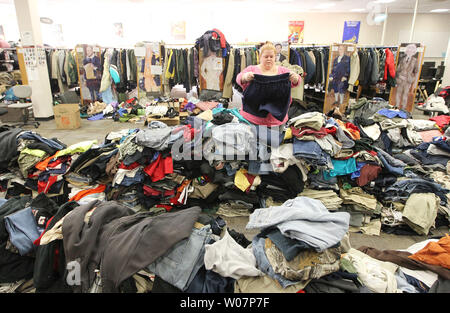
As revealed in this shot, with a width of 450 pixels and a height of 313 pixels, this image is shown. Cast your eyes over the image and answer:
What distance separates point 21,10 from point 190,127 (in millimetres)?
6075

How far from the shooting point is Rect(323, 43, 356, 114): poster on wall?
600cm

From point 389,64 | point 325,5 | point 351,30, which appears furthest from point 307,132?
point 351,30

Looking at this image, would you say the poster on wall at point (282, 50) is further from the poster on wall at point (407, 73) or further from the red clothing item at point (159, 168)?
the red clothing item at point (159, 168)

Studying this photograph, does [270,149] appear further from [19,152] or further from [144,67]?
[144,67]

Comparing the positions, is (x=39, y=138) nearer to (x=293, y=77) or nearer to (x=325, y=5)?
(x=293, y=77)

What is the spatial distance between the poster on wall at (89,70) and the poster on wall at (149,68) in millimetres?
1501

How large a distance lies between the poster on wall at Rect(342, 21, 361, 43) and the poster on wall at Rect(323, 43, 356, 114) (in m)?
7.46

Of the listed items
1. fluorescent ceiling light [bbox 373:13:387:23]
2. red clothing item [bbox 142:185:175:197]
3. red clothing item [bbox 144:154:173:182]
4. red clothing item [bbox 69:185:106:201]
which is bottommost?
red clothing item [bbox 142:185:175:197]

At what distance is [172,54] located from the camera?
6695 mm

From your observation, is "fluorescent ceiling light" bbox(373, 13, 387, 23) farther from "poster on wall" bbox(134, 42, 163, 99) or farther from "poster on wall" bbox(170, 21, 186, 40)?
"poster on wall" bbox(134, 42, 163, 99)

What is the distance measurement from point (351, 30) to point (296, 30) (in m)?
2.42

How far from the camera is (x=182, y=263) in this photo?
4.33 feet

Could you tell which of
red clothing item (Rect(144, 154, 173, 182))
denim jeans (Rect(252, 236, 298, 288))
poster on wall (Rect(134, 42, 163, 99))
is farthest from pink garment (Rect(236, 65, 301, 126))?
poster on wall (Rect(134, 42, 163, 99))
